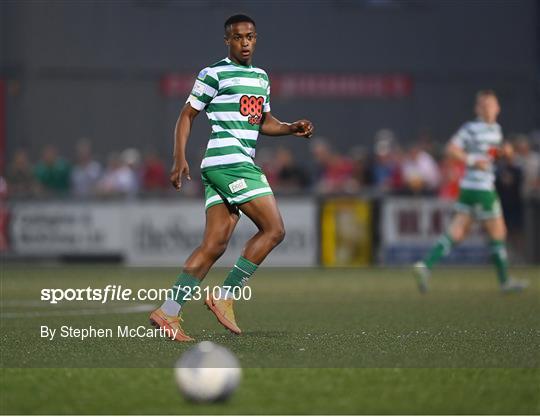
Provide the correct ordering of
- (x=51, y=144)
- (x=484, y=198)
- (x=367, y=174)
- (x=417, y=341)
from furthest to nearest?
(x=51, y=144)
(x=367, y=174)
(x=484, y=198)
(x=417, y=341)

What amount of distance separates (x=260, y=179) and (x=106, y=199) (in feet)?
42.3

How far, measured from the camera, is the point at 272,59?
32.3 meters

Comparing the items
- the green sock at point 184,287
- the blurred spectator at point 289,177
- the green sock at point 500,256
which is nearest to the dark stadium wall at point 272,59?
the blurred spectator at point 289,177

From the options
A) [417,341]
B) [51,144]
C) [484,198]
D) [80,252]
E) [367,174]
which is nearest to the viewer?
[417,341]

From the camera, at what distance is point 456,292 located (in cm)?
1580

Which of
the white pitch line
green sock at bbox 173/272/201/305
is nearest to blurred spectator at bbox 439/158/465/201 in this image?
the white pitch line

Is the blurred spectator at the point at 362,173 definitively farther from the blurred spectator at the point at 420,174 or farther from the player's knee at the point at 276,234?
the player's knee at the point at 276,234

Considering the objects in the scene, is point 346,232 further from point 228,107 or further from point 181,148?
point 181,148

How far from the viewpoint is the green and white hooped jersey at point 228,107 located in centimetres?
980

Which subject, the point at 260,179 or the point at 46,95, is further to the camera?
the point at 46,95

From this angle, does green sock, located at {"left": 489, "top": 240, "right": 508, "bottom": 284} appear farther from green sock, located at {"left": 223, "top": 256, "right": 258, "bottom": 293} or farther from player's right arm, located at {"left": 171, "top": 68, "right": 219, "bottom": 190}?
player's right arm, located at {"left": 171, "top": 68, "right": 219, "bottom": 190}

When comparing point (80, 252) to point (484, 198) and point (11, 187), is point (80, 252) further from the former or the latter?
point (484, 198)

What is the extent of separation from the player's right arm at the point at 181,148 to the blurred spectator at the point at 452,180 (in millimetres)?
13229

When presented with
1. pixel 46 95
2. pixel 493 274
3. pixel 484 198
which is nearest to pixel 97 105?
pixel 46 95
